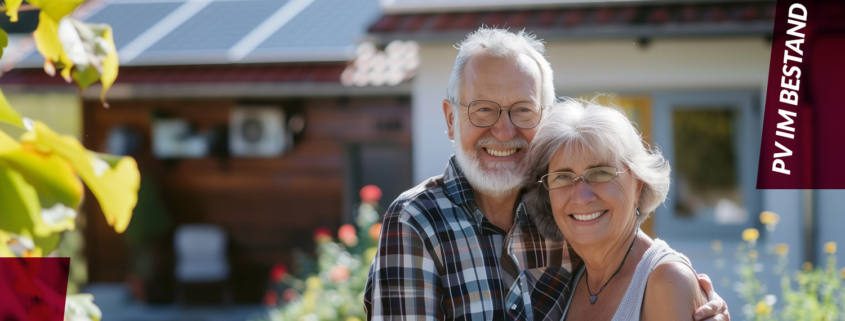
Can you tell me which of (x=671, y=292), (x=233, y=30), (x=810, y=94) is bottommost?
(x=671, y=292)

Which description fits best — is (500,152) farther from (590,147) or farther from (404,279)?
(404,279)

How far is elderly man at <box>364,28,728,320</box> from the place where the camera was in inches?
62.0

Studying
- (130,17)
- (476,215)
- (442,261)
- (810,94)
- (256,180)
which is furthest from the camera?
(130,17)

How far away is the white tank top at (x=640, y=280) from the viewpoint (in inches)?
60.3

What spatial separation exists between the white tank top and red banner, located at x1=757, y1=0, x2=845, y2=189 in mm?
3917

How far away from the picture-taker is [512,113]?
1733mm

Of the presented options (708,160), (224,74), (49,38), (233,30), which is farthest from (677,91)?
(49,38)

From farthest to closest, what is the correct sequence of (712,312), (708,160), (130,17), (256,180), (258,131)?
1. (130,17)
2. (256,180)
3. (258,131)
4. (708,160)
5. (712,312)

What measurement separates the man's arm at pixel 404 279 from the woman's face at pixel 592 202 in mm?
345

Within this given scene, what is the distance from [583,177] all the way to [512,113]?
0.75 ft

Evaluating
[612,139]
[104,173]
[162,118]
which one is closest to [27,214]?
[104,173]

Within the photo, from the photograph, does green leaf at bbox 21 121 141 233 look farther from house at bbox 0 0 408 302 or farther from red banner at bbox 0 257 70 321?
house at bbox 0 0 408 302

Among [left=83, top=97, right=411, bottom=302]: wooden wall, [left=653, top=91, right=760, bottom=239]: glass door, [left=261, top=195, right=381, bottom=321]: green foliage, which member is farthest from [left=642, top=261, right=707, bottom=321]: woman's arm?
[left=83, top=97, right=411, bottom=302]: wooden wall

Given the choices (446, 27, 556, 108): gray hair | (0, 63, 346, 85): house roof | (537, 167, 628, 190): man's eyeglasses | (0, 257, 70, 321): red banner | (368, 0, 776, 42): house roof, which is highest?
(368, 0, 776, 42): house roof
